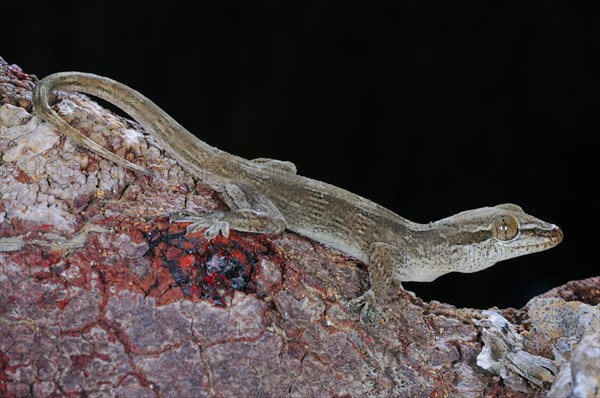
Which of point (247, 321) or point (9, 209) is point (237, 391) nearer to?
point (247, 321)

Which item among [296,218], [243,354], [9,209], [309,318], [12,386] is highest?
[296,218]

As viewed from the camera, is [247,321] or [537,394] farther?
[537,394]

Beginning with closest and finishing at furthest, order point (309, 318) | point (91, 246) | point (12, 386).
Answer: point (12, 386), point (91, 246), point (309, 318)

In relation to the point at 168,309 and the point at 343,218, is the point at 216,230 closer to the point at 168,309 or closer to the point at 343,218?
the point at 168,309

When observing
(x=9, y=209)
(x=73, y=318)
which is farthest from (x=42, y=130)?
(x=73, y=318)

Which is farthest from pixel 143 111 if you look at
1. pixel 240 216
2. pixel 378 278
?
pixel 378 278

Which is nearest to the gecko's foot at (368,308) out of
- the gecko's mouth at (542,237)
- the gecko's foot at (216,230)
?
the gecko's foot at (216,230)
